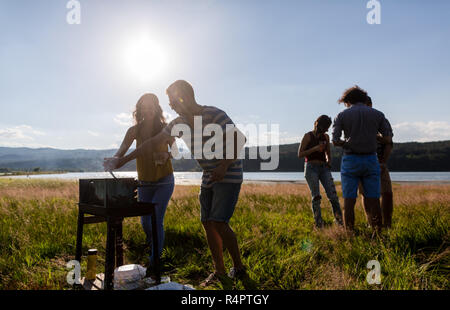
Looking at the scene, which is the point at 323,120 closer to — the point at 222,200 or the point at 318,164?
the point at 318,164

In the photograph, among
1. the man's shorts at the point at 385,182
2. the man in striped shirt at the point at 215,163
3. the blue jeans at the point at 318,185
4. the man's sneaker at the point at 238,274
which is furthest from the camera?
the blue jeans at the point at 318,185

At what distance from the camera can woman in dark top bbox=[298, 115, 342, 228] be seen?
539cm

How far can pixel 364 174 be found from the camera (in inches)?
161

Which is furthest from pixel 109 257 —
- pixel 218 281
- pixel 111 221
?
pixel 218 281

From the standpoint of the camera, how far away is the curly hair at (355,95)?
4273 millimetres

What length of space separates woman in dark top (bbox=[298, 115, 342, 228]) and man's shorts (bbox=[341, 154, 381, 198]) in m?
1.19

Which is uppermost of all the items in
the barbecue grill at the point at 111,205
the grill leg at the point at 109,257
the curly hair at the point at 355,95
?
the curly hair at the point at 355,95

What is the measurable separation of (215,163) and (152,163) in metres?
0.99

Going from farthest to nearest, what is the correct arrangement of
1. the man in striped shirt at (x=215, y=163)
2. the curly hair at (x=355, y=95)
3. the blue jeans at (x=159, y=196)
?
the curly hair at (x=355, y=95)
the blue jeans at (x=159, y=196)
the man in striped shirt at (x=215, y=163)

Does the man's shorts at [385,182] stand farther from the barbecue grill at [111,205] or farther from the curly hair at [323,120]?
the barbecue grill at [111,205]

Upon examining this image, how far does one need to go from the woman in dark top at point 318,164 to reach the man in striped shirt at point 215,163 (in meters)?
2.74

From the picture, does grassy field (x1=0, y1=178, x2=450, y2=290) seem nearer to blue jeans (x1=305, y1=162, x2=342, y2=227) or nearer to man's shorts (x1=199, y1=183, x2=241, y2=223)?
blue jeans (x1=305, y1=162, x2=342, y2=227)

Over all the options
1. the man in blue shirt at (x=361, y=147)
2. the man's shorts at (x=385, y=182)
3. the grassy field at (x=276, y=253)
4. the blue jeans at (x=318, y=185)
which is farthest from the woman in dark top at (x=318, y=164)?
the man in blue shirt at (x=361, y=147)
